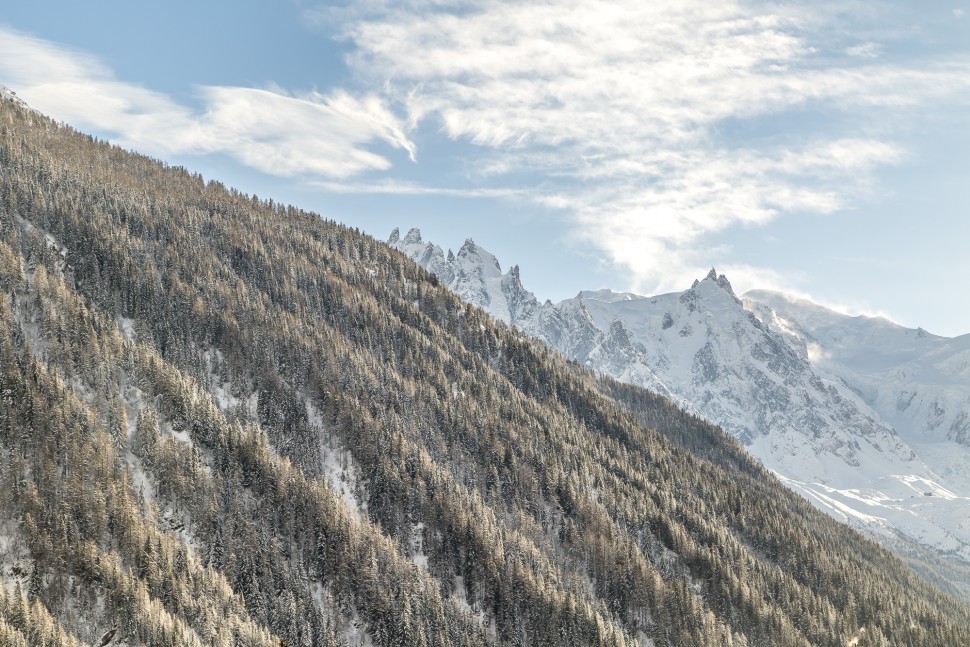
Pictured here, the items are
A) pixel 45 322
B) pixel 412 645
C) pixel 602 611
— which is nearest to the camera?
pixel 412 645

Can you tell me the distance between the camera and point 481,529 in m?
177

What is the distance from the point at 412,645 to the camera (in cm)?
14312

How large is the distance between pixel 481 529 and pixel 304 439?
5662 centimetres

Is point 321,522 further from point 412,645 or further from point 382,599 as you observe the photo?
point 412,645

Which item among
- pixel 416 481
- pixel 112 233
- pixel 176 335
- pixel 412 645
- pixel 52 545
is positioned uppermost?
pixel 112 233

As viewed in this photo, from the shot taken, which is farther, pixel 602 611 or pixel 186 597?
pixel 602 611

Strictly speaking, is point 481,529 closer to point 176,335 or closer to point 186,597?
point 186,597

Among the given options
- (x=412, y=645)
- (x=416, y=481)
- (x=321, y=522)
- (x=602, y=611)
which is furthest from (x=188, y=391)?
(x=602, y=611)

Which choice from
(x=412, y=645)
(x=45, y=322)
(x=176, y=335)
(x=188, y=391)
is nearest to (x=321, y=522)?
(x=412, y=645)

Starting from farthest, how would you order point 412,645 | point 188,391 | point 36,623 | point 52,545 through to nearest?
point 188,391 < point 412,645 < point 52,545 < point 36,623

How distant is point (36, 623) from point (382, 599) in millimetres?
69135

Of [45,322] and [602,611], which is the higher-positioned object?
[45,322]

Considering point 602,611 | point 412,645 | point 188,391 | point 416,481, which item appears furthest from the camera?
point 416,481

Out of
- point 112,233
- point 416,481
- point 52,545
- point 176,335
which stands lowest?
point 52,545
